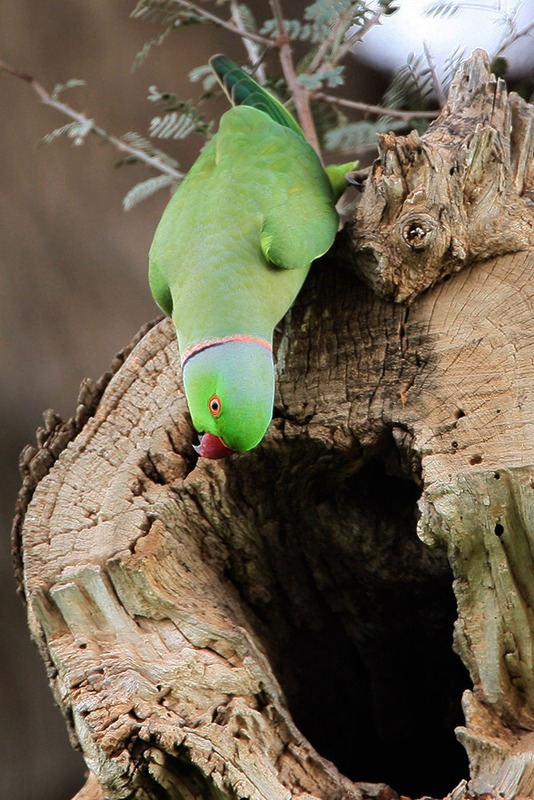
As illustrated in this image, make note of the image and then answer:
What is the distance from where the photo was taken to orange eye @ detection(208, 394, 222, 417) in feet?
6.82

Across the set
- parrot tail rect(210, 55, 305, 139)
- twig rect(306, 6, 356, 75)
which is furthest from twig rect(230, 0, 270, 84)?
parrot tail rect(210, 55, 305, 139)

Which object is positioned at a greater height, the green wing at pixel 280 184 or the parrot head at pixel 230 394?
the green wing at pixel 280 184

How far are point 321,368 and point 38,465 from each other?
900 millimetres

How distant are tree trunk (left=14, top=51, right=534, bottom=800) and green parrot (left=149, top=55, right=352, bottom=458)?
0.54 feet

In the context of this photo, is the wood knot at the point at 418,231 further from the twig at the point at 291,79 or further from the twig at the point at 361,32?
the twig at the point at 361,32

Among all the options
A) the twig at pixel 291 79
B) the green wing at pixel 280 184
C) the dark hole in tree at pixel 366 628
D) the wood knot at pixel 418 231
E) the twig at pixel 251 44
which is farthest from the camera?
the twig at pixel 251 44

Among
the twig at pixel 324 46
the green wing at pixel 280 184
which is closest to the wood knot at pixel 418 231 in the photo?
the green wing at pixel 280 184

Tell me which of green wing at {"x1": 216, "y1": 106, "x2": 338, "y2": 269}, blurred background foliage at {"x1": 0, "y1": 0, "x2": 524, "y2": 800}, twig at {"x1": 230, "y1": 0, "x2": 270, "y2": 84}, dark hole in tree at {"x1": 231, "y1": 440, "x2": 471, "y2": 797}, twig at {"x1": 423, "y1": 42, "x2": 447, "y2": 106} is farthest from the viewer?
blurred background foliage at {"x1": 0, "y1": 0, "x2": 524, "y2": 800}

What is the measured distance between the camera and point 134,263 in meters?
4.99

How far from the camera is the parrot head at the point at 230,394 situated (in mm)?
2068

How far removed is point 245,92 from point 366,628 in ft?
6.36

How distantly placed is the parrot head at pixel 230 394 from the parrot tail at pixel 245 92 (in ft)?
3.45

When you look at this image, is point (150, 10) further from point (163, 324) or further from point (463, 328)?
point (463, 328)

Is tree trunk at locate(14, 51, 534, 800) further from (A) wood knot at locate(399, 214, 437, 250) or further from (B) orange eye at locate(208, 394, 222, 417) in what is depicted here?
(B) orange eye at locate(208, 394, 222, 417)
